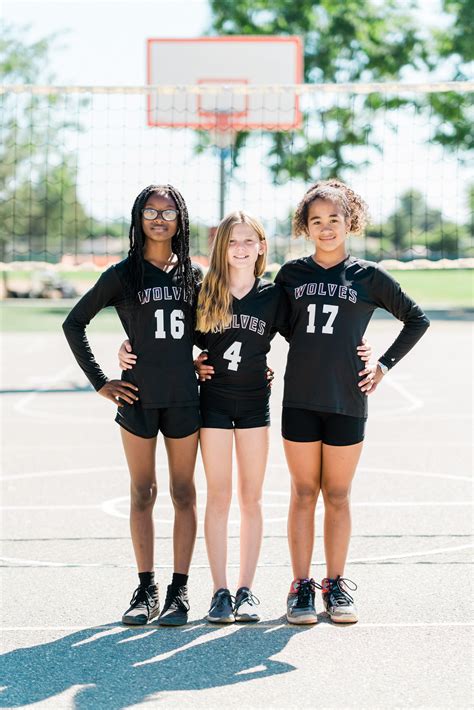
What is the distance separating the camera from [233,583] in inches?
225

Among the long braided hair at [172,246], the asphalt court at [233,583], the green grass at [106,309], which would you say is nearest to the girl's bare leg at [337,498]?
the asphalt court at [233,583]

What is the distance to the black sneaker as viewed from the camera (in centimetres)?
501

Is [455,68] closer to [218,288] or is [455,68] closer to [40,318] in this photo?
[40,318]

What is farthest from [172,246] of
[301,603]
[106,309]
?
[106,309]

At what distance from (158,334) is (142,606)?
4.19 ft

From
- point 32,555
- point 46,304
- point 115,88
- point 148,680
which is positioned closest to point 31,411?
point 115,88

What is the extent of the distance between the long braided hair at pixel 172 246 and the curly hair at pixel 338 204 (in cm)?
56

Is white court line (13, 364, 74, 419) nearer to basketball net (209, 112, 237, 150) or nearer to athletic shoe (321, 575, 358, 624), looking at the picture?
basketball net (209, 112, 237, 150)

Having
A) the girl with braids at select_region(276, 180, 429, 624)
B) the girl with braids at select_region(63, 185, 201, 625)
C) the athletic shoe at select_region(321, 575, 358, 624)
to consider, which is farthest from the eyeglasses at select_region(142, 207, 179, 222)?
the athletic shoe at select_region(321, 575, 358, 624)

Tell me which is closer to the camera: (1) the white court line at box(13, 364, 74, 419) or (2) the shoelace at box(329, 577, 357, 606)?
(2) the shoelace at box(329, 577, 357, 606)

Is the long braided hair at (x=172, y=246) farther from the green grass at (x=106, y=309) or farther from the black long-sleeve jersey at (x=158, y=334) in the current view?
the green grass at (x=106, y=309)

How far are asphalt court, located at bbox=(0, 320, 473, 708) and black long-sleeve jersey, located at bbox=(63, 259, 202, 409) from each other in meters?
1.09

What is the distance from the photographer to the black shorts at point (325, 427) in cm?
509

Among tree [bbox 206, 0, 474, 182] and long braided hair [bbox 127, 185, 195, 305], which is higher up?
tree [bbox 206, 0, 474, 182]
